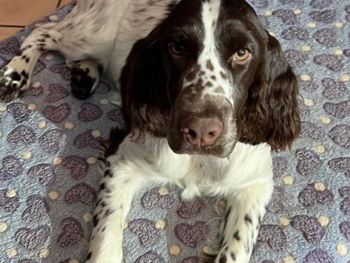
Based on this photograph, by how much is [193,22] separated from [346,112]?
1.26m

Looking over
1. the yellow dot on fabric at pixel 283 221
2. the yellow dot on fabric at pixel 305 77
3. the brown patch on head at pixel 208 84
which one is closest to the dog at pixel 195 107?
the brown patch on head at pixel 208 84

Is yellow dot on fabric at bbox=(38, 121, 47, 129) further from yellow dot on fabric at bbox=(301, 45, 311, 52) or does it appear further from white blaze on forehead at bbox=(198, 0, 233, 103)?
yellow dot on fabric at bbox=(301, 45, 311, 52)

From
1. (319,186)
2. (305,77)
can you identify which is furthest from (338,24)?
(319,186)

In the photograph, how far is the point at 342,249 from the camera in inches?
90.4

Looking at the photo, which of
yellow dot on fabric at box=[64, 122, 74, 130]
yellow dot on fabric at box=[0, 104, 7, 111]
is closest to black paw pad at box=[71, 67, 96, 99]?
yellow dot on fabric at box=[64, 122, 74, 130]

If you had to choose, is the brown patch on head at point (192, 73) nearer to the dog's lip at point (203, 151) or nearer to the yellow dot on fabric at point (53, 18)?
the dog's lip at point (203, 151)

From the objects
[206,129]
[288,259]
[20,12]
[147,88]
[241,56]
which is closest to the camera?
[206,129]

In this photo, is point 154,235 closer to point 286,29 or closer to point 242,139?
point 242,139

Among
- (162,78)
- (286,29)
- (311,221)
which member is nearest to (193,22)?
(162,78)

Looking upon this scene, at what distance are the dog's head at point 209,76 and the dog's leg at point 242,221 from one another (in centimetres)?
33

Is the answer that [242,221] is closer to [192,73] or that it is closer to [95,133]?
[192,73]

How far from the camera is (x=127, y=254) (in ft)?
7.52

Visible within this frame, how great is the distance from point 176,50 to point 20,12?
1958 mm

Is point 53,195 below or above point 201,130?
below
